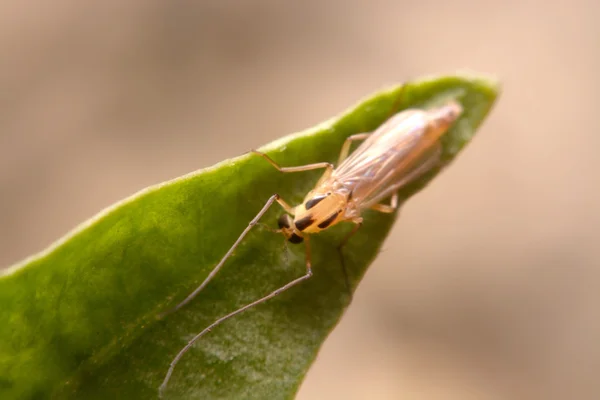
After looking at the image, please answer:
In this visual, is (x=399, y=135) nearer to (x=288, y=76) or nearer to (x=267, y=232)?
(x=267, y=232)

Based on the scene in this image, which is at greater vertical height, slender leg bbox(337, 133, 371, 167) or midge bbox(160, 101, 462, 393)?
slender leg bbox(337, 133, 371, 167)

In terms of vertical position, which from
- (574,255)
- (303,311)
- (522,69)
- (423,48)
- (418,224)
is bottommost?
(574,255)

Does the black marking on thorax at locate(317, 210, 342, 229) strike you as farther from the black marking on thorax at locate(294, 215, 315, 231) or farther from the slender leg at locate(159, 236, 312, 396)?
the slender leg at locate(159, 236, 312, 396)

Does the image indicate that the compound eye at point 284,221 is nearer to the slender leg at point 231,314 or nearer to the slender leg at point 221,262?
the slender leg at point 221,262

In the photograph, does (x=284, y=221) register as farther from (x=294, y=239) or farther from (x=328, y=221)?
(x=328, y=221)

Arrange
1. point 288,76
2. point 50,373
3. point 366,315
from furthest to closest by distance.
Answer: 1. point 288,76
2. point 366,315
3. point 50,373

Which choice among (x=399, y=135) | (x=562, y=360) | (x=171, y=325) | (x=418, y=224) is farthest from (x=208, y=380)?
(x=562, y=360)

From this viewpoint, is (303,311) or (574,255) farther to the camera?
(574,255)

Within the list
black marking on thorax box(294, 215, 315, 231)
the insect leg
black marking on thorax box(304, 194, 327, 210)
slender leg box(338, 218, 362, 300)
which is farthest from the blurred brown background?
the insect leg
